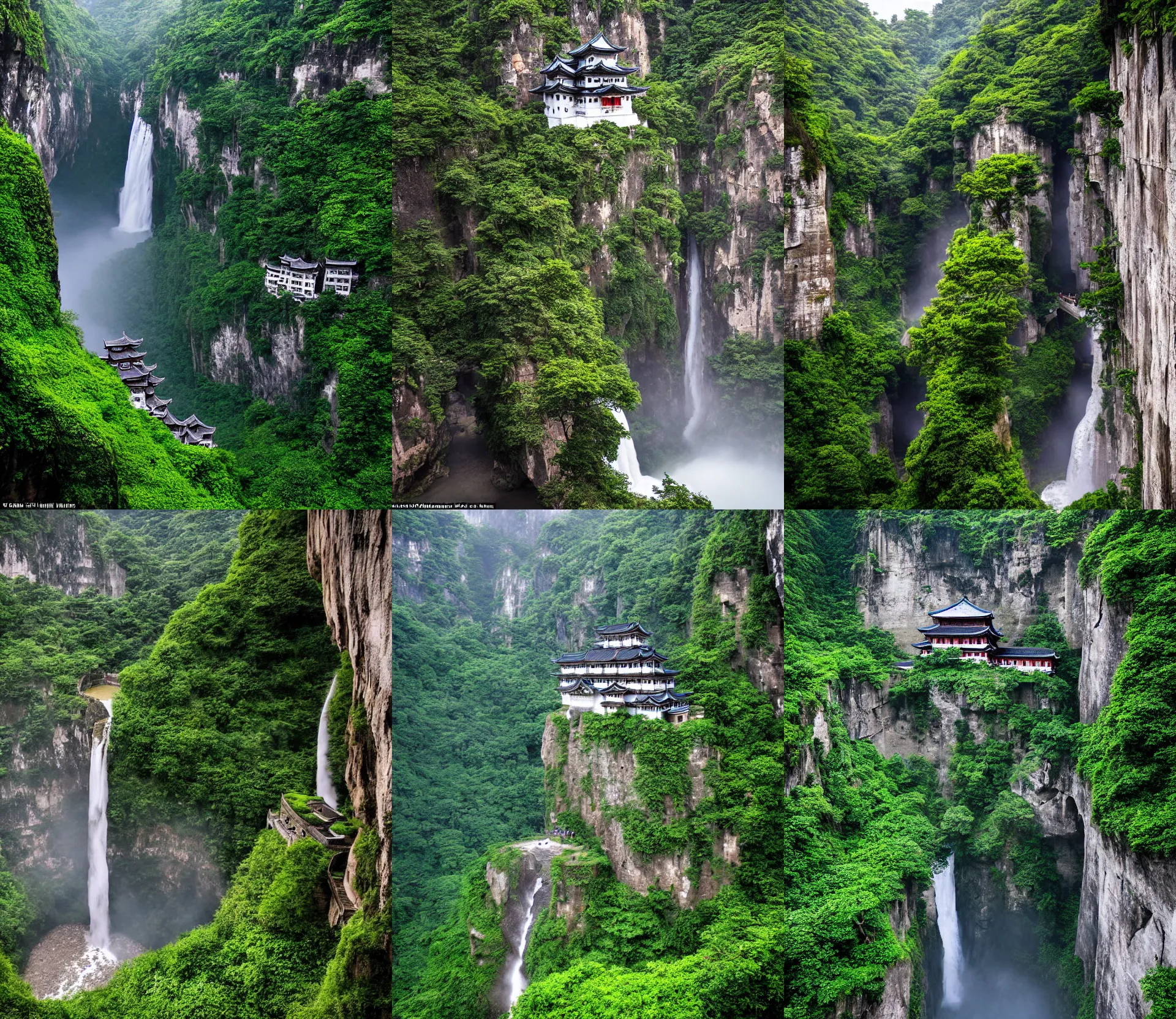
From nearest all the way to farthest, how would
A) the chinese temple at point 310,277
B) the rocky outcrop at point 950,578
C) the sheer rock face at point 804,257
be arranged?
the chinese temple at point 310,277, the rocky outcrop at point 950,578, the sheer rock face at point 804,257

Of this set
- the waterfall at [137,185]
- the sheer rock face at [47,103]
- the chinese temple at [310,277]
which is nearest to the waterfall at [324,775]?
the chinese temple at [310,277]

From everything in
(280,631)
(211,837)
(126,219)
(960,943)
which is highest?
(126,219)

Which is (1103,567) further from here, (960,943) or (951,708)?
(960,943)

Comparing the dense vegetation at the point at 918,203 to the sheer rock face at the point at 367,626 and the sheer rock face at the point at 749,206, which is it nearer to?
the sheer rock face at the point at 749,206

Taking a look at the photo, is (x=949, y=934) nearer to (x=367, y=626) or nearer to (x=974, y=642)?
(x=974, y=642)

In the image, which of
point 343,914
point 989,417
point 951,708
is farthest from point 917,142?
point 343,914

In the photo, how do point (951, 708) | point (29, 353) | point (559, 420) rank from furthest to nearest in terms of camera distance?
point (951, 708) < point (559, 420) < point (29, 353)

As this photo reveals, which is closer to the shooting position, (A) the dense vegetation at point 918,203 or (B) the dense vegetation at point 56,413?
(B) the dense vegetation at point 56,413

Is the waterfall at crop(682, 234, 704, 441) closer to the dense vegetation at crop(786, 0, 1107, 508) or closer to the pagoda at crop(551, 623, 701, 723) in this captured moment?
the dense vegetation at crop(786, 0, 1107, 508)
